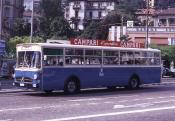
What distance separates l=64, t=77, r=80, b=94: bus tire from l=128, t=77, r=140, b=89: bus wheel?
4.97m

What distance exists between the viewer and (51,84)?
23.2 m

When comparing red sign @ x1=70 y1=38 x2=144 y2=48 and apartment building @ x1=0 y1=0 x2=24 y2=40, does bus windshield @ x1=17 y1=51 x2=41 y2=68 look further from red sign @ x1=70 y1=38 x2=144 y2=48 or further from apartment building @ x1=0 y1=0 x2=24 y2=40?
apartment building @ x1=0 y1=0 x2=24 y2=40

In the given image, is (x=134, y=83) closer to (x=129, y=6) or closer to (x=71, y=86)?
(x=71, y=86)

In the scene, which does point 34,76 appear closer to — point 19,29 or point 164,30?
point 164,30

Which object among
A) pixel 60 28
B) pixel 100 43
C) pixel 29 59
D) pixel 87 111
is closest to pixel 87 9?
pixel 60 28

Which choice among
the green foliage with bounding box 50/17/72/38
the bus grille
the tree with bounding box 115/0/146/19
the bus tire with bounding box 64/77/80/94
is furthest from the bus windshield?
the tree with bounding box 115/0/146/19

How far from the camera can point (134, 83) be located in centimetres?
2912

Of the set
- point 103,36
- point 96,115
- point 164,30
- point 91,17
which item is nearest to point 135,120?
point 96,115

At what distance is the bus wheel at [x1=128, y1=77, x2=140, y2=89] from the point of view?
2877cm

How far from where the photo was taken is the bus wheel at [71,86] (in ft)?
79.2

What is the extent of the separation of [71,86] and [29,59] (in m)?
2.63

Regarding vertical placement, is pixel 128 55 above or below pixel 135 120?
above

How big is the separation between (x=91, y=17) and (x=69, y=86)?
12078 cm

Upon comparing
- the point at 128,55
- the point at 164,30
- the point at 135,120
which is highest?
the point at 164,30
